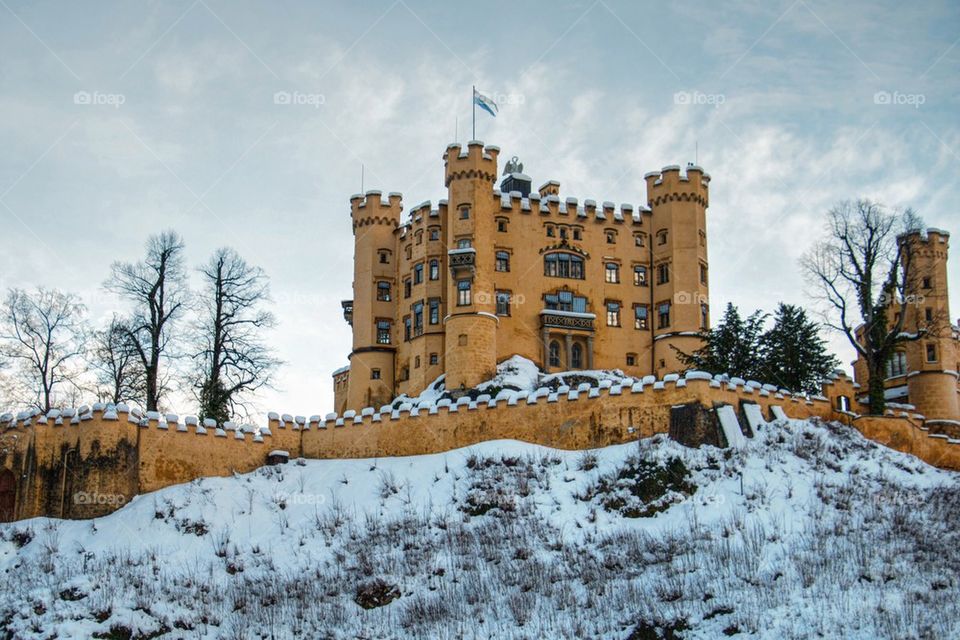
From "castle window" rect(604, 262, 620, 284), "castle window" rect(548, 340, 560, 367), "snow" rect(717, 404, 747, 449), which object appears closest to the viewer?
"snow" rect(717, 404, 747, 449)

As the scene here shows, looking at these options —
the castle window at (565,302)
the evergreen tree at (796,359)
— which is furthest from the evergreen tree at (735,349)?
the castle window at (565,302)

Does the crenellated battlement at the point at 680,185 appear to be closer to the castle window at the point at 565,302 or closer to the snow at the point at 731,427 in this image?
the castle window at the point at 565,302

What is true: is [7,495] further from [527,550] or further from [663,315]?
[663,315]

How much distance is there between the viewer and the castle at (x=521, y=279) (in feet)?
186

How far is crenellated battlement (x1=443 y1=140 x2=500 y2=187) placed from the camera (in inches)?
2242

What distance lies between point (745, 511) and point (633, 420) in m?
8.03

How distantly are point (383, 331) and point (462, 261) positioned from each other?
6.90 meters

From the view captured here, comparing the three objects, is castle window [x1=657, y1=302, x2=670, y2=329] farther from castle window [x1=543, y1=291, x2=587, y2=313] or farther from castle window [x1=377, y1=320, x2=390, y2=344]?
castle window [x1=377, y1=320, x2=390, y2=344]

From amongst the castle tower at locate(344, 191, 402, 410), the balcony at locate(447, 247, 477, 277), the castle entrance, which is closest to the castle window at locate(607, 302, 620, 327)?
the balcony at locate(447, 247, 477, 277)

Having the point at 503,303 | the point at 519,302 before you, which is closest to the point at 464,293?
the point at 503,303

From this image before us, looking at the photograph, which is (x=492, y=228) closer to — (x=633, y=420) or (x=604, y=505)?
(x=633, y=420)

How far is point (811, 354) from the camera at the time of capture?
47.4 meters

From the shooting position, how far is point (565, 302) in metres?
58.4

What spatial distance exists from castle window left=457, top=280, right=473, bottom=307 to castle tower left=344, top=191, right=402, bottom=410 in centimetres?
546
